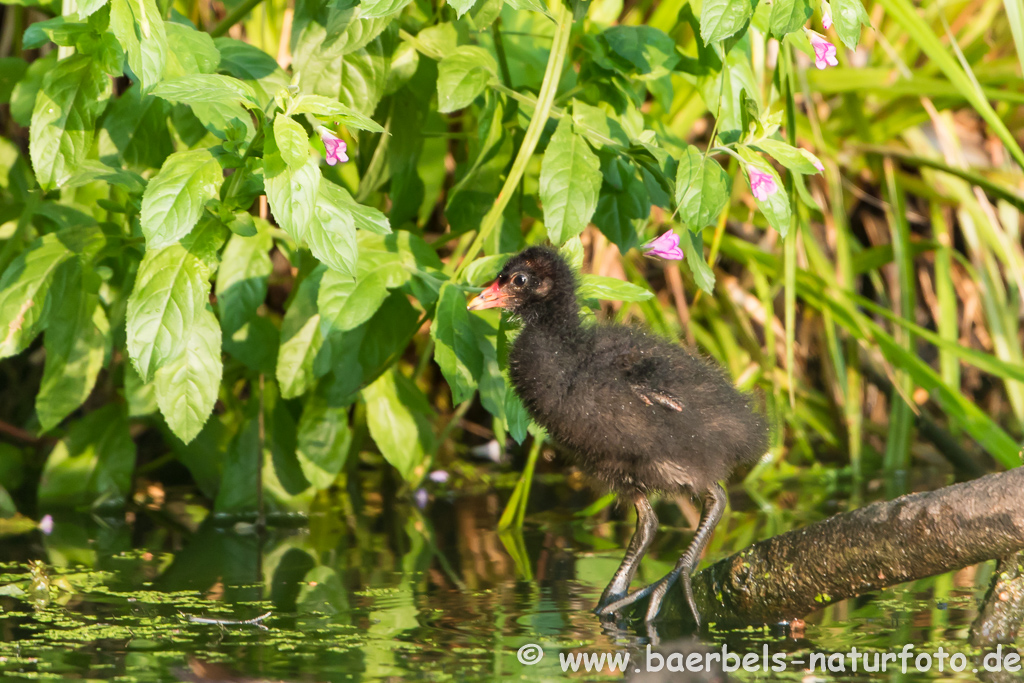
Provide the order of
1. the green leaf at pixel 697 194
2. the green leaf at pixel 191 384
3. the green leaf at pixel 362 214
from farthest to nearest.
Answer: the green leaf at pixel 191 384 → the green leaf at pixel 697 194 → the green leaf at pixel 362 214

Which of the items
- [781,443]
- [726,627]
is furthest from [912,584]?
[781,443]

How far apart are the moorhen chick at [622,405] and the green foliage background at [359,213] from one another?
9 centimetres

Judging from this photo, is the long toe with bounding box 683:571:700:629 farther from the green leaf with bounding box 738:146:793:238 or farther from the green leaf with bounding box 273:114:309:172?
the green leaf with bounding box 273:114:309:172

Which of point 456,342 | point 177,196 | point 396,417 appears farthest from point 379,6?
point 396,417

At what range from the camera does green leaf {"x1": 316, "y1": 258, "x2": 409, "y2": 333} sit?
2932 mm

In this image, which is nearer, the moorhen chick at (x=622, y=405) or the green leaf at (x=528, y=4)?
the green leaf at (x=528, y=4)

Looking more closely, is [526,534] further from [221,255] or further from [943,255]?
[943,255]

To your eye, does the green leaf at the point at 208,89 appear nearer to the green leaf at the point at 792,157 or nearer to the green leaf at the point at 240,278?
the green leaf at the point at 240,278

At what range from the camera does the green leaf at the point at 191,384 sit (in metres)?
3.01

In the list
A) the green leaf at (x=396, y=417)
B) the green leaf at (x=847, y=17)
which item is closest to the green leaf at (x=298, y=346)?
the green leaf at (x=396, y=417)

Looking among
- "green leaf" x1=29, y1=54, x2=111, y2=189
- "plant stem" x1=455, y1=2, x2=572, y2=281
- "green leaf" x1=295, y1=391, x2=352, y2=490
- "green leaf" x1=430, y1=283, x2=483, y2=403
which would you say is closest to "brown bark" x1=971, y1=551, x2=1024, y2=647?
"green leaf" x1=430, y1=283, x2=483, y2=403

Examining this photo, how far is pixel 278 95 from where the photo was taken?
7.96 feet

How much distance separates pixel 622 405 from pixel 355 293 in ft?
2.45

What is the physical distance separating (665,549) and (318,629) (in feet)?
4.70
